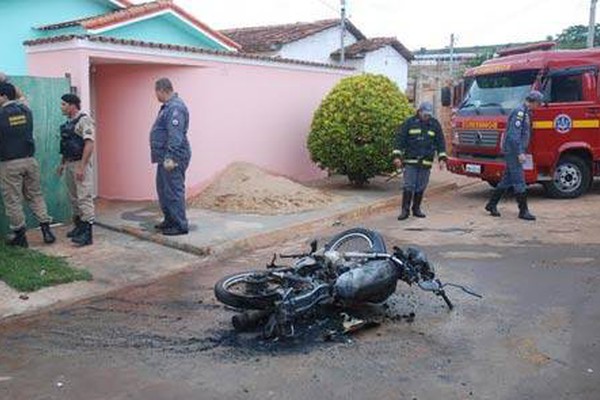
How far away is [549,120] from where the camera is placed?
1110 centimetres

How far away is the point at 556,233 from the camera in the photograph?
29.1ft

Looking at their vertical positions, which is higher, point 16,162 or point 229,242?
point 16,162

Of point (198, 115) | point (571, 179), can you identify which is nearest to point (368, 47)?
point (571, 179)

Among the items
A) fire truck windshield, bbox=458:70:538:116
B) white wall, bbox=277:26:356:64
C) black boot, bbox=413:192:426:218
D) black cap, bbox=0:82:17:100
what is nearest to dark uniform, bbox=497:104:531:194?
black boot, bbox=413:192:426:218

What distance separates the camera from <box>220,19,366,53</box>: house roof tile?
20650mm

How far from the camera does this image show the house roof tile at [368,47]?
2344 cm

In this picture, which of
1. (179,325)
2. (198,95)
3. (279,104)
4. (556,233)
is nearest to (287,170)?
(279,104)

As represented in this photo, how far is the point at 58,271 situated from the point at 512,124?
249 inches

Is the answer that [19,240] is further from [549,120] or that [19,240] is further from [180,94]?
[549,120]

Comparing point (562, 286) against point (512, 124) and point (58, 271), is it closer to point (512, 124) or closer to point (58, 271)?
point (512, 124)

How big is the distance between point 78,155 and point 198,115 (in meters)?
3.45

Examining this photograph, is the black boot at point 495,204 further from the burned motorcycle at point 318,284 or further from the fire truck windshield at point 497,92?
the burned motorcycle at point 318,284

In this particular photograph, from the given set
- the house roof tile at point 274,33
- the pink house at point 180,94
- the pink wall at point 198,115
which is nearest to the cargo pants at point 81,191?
the pink house at point 180,94

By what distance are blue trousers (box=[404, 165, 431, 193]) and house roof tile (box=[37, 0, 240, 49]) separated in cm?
552
